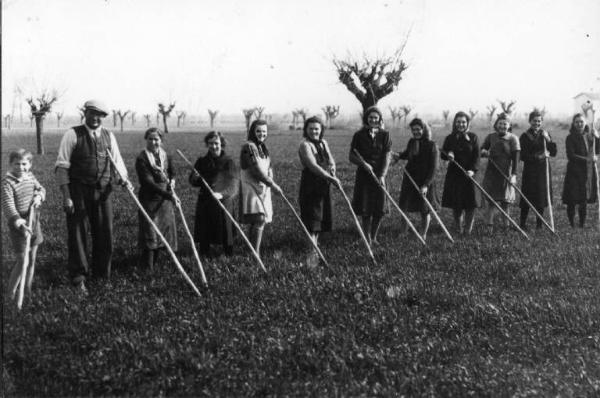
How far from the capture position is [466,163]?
34.8ft

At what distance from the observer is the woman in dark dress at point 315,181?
8.62 meters

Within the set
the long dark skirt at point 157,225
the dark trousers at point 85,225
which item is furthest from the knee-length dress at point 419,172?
the dark trousers at point 85,225

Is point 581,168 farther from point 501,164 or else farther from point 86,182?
point 86,182

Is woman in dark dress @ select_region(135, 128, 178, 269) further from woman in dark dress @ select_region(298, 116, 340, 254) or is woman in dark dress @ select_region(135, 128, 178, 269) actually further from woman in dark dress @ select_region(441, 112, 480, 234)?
woman in dark dress @ select_region(441, 112, 480, 234)

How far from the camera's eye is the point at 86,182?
7000mm

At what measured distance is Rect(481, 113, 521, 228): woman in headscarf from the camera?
10.9 m

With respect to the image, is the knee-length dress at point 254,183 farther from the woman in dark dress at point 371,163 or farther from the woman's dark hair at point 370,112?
the woman's dark hair at point 370,112

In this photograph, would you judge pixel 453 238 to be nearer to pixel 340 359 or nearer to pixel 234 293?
pixel 234 293

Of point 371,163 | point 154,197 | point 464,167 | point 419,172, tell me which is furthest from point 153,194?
point 464,167

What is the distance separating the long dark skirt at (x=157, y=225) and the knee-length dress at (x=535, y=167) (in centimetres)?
691

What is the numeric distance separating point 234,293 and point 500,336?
9.98 ft

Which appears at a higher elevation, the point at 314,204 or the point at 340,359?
the point at 314,204

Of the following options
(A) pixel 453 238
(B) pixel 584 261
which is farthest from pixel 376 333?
(A) pixel 453 238

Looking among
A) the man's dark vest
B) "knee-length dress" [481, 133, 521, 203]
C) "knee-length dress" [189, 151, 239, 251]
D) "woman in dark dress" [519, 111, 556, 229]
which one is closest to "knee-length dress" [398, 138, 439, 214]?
"knee-length dress" [481, 133, 521, 203]
